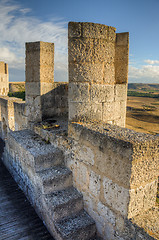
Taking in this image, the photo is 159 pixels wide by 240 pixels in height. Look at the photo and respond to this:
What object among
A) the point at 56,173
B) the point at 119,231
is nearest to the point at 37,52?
the point at 56,173

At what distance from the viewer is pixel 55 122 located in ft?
18.9

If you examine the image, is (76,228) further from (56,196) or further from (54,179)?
(54,179)

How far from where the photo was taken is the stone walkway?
379cm

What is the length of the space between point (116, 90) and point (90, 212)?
2634mm

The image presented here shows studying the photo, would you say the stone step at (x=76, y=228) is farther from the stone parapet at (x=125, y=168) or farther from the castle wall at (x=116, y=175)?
the stone parapet at (x=125, y=168)

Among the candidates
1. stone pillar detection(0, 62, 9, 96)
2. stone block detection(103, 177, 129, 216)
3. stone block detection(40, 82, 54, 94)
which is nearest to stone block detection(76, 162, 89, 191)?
stone block detection(103, 177, 129, 216)

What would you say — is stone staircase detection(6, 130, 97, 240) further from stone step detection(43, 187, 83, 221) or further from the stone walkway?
the stone walkway

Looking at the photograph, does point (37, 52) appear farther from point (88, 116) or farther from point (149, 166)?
point (149, 166)

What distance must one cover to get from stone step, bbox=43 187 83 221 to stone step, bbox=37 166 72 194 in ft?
0.37

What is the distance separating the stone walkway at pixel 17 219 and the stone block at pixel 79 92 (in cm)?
279

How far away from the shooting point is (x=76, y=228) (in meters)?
3.41

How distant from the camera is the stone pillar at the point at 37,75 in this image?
5.57 m

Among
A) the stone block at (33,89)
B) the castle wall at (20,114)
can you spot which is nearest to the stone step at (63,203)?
the stone block at (33,89)

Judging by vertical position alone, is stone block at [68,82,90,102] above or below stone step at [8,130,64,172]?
above
